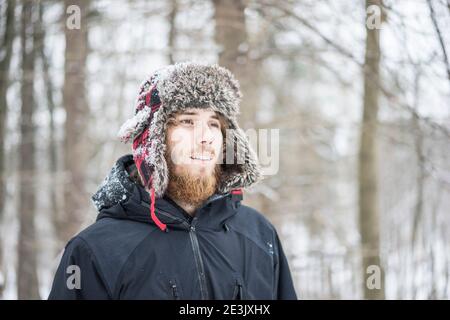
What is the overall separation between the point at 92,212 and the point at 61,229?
0.62 m

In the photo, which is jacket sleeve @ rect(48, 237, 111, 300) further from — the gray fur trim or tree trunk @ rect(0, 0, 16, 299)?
tree trunk @ rect(0, 0, 16, 299)

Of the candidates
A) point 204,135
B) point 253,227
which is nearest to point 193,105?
point 204,135

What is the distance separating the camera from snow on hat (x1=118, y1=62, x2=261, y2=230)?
253cm

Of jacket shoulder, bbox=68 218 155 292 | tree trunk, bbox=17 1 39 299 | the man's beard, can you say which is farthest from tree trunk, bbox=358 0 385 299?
tree trunk, bbox=17 1 39 299

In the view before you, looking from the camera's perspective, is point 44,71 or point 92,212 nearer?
point 92,212

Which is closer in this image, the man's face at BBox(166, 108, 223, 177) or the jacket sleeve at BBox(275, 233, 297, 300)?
the man's face at BBox(166, 108, 223, 177)

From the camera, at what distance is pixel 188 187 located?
2.55 metres

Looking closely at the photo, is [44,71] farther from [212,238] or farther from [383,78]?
[212,238]

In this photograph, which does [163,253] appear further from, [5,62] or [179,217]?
[5,62]

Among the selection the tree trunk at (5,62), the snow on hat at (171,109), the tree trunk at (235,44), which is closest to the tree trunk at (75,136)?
the tree trunk at (5,62)

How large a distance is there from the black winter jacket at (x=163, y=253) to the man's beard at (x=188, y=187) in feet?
0.19

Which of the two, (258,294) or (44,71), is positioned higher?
(44,71)
